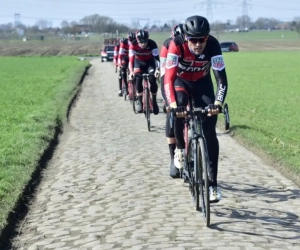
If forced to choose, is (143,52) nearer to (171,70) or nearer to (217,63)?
(171,70)

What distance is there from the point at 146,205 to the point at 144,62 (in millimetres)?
8187

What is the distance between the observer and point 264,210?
7.60 metres

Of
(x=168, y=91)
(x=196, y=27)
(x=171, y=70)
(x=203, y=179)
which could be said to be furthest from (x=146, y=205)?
(x=196, y=27)

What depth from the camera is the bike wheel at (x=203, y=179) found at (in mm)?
6750

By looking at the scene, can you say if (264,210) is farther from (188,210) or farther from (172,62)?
(172,62)

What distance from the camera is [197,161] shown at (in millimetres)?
7109

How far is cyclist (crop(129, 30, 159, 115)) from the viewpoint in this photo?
49.5ft

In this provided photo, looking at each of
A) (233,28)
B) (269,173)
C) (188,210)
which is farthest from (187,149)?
(233,28)

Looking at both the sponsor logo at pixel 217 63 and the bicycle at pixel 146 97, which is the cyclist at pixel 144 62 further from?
the sponsor logo at pixel 217 63

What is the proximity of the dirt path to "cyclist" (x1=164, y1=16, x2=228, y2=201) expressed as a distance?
62cm

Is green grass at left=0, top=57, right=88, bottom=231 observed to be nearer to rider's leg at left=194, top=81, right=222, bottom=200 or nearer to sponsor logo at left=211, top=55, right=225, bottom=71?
rider's leg at left=194, top=81, right=222, bottom=200

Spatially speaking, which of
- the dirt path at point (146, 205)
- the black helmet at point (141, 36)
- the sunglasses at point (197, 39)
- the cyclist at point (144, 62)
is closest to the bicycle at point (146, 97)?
the cyclist at point (144, 62)

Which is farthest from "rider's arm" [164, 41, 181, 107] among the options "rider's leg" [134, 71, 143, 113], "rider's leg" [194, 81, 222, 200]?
"rider's leg" [134, 71, 143, 113]

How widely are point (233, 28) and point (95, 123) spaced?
185 m
